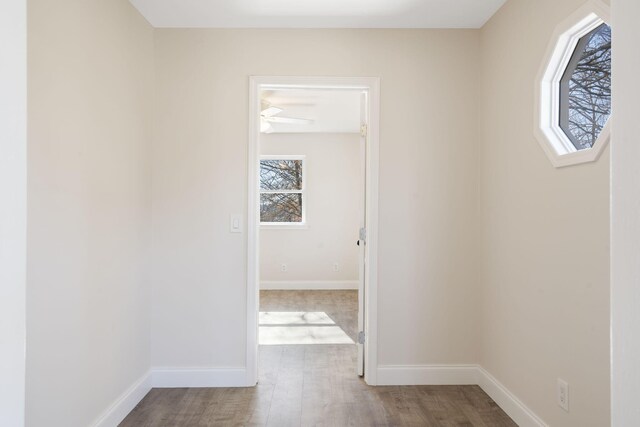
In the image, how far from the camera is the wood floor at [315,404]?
2.50m

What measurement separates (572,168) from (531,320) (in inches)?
35.0

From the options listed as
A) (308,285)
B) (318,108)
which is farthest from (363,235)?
(308,285)

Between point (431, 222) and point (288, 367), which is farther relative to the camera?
point (288, 367)

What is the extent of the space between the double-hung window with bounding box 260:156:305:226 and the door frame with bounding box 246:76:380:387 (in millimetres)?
3972

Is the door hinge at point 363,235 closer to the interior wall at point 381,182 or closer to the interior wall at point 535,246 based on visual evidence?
the interior wall at point 381,182

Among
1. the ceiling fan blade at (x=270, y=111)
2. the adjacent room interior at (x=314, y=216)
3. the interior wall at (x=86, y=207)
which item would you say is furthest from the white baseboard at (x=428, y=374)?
the adjacent room interior at (x=314, y=216)

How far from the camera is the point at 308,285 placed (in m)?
6.91

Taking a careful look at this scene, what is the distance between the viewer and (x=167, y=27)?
9.83ft

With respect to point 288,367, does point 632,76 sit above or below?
above

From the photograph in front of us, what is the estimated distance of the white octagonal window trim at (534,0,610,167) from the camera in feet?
6.08

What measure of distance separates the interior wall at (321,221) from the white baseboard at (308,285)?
2 centimetres

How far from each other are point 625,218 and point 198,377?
2.93 m

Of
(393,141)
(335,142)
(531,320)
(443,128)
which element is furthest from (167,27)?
(335,142)

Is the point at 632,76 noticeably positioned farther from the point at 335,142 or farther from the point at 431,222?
the point at 335,142
